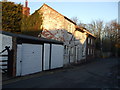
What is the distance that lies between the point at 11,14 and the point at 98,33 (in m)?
36.1

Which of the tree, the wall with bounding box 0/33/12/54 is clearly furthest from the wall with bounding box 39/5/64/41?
the wall with bounding box 0/33/12/54

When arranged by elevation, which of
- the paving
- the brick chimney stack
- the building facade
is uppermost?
the brick chimney stack

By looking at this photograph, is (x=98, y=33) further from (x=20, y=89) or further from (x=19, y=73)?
(x=20, y=89)

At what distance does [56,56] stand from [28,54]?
589 cm

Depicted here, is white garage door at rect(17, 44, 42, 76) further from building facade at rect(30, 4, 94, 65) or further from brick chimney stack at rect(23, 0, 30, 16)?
brick chimney stack at rect(23, 0, 30, 16)

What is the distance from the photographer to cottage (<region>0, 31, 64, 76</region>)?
12248 mm

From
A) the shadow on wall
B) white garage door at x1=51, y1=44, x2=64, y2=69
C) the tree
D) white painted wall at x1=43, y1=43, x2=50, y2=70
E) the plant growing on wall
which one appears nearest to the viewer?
white painted wall at x1=43, y1=43, x2=50, y2=70

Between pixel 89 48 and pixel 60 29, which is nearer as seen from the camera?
pixel 60 29

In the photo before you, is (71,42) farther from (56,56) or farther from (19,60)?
(19,60)

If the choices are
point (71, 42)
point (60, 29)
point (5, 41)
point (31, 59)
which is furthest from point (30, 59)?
point (71, 42)

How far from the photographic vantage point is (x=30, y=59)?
14359mm

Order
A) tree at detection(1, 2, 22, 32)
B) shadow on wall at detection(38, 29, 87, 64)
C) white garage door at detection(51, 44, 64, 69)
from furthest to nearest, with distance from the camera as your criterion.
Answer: tree at detection(1, 2, 22, 32)
shadow on wall at detection(38, 29, 87, 64)
white garage door at detection(51, 44, 64, 69)

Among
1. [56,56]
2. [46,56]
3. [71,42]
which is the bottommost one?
[56,56]

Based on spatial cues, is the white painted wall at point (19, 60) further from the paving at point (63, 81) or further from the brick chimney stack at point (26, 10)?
the brick chimney stack at point (26, 10)
